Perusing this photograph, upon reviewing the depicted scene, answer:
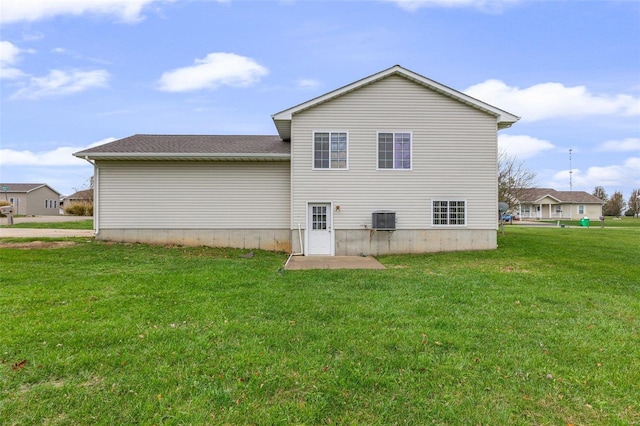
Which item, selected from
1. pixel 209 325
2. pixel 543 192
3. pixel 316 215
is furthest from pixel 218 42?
pixel 543 192

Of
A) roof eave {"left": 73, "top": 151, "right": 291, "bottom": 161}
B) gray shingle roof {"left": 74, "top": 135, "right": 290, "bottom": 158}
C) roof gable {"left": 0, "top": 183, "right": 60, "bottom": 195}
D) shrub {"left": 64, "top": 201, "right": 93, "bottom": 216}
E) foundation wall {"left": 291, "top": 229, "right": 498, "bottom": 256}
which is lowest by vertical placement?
foundation wall {"left": 291, "top": 229, "right": 498, "bottom": 256}

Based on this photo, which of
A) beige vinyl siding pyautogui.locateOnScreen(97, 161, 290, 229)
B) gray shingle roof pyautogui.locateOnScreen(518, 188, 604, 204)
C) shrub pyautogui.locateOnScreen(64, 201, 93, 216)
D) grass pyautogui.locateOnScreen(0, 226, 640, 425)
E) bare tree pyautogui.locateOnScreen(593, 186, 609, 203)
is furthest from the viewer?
bare tree pyautogui.locateOnScreen(593, 186, 609, 203)

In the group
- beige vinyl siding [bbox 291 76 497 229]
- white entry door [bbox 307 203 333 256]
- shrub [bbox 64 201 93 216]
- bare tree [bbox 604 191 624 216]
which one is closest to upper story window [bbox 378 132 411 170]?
beige vinyl siding [bbox 291 76 497 229]

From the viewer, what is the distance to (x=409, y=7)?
11.7 meters

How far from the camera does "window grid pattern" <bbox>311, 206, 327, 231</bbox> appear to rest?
12.3 m

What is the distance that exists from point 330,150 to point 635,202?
263 ft

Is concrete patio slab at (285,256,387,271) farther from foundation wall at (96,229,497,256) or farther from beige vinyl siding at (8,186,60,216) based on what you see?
beige vinyl siding at (8,186,60,216)

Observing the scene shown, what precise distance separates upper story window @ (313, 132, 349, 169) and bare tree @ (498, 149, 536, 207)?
57.6ft

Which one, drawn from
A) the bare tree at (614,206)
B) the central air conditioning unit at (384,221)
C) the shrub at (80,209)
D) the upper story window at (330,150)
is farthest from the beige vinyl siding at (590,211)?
the shrub at (80,209)

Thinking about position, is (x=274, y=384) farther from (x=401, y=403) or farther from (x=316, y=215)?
(x=316, y=215)

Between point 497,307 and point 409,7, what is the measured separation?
10.9 metres

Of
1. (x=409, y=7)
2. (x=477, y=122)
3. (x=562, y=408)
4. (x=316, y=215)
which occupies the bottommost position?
(x=562, y=408)

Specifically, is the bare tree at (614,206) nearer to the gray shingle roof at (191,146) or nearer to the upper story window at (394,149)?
the upper story window at (394,149)

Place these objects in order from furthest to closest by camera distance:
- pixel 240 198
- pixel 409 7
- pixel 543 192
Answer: pixel 543 192
pixel 240 198
pixel 409 7
